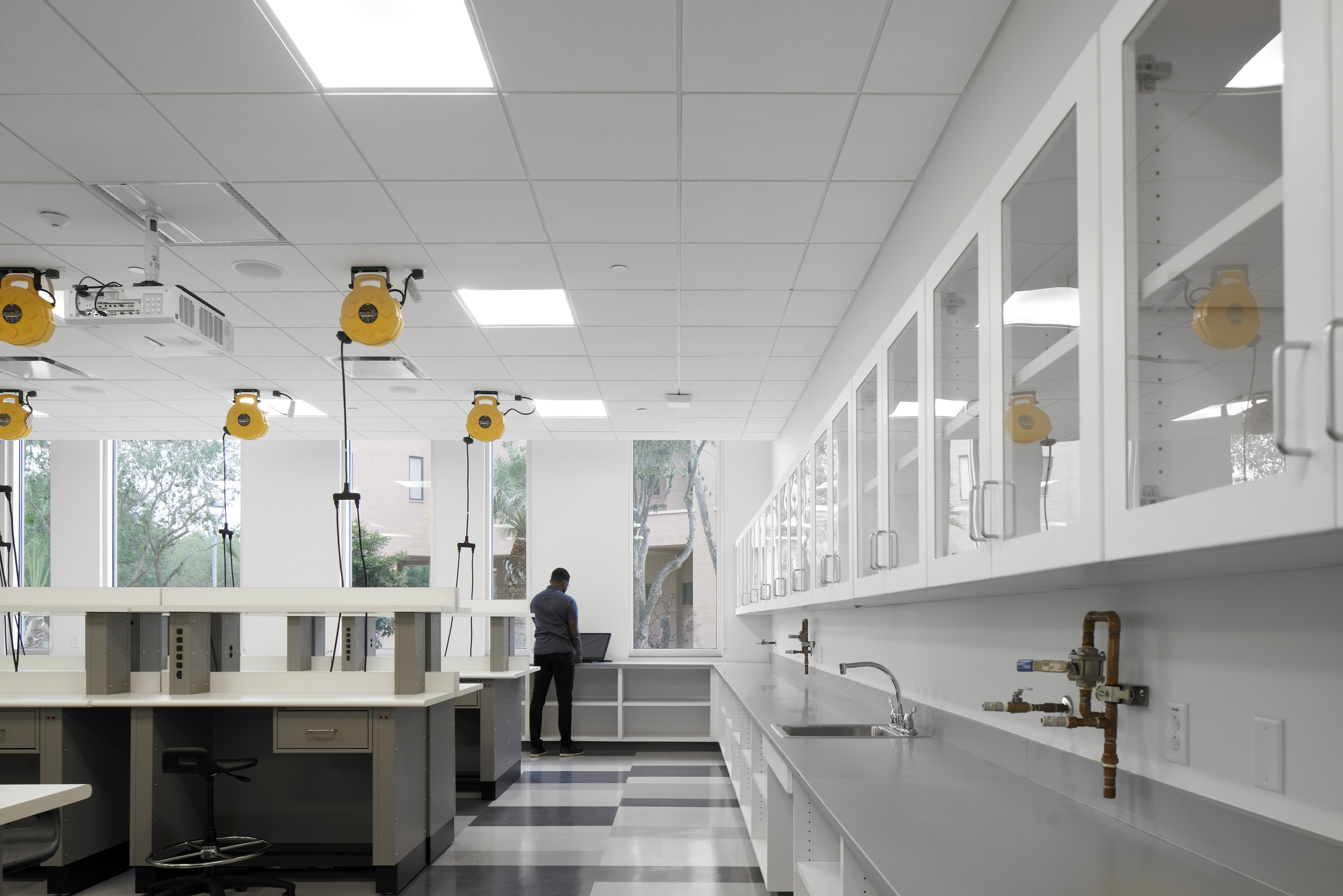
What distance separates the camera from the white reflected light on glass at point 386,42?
2537mm

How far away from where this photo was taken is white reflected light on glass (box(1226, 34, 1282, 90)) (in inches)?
37.3

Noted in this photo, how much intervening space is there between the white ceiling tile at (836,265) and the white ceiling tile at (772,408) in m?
2.77

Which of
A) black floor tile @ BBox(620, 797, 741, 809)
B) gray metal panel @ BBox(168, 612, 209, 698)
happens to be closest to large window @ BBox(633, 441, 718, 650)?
black floor tile @ BBox(620, 797, 741, 809)

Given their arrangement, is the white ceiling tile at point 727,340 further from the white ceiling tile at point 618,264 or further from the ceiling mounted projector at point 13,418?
the ceiling mounted projector at point 13,418

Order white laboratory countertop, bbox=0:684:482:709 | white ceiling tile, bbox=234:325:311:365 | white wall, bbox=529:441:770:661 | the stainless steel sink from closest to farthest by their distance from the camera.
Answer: the stainless steel sink
white laboratory countertop, bbox=0:684:482:709
white ceiling tile, bbox=234:325:311:365
white wall, bbox=529:441:770:661

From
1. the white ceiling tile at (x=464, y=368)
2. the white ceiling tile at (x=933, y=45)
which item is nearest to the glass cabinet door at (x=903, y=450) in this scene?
the white ceiling tile at (x=933, y=45)

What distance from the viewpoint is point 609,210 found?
3.88 m

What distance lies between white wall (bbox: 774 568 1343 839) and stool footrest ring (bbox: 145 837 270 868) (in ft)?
10.1

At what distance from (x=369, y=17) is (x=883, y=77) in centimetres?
144

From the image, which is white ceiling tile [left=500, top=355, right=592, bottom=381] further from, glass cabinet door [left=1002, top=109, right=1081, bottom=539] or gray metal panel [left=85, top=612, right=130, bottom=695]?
glass cabinet door [left=1002, top=109, right=1081, bottom=539]

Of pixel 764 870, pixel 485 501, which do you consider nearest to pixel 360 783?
pixel 764 870

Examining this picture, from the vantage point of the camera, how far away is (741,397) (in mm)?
7441

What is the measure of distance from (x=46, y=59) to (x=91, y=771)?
3.07 metres

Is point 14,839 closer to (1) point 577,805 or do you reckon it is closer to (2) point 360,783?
(2) point 360,783
